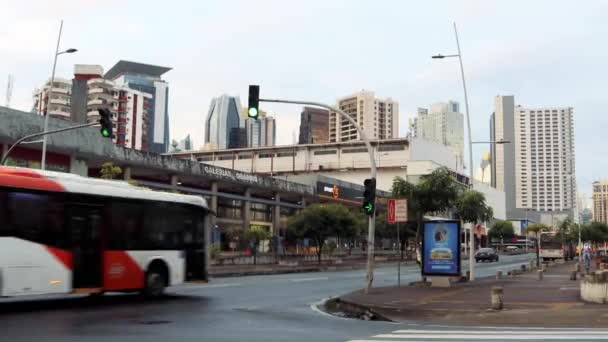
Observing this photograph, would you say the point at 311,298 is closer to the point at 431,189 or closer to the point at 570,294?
the point at 570,294

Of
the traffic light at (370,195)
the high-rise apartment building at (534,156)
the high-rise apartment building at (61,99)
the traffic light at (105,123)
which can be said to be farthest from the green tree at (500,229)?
the traffic light at (370,195)

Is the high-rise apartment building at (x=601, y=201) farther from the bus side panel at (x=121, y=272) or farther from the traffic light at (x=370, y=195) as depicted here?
the bus side panel at (x=121, y=272)

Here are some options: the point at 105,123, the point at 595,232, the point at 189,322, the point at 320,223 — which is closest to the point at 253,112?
the point at 105,123

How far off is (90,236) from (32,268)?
1.84 metres

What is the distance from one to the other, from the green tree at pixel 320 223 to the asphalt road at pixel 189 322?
36447 mm

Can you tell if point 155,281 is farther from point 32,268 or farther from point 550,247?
point 550,247

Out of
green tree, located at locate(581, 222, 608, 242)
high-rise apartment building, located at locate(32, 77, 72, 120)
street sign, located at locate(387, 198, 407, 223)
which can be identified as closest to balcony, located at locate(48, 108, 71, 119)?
high-rise apartment building, located at locate(32, 77, 72, 120)

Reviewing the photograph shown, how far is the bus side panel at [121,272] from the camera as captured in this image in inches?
665

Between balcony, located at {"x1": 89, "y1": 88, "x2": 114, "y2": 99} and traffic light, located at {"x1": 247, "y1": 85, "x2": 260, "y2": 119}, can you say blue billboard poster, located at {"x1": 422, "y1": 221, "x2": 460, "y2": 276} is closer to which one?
traffic light, located at {"x1": 247, "y1": 85, "x2": 260, "y2": 119}

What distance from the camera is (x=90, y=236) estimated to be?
650 inches

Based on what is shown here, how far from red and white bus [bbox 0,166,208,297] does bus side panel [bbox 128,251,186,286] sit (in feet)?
0.09

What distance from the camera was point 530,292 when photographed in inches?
869

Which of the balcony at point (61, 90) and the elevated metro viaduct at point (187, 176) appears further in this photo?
the balcony at point (61, 90)

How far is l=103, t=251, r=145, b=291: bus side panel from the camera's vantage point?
16.9m
